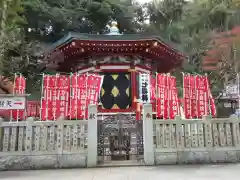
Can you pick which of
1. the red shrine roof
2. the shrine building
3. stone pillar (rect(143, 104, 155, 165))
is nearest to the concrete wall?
stone pillar (rect(143, 104, 155, 165))

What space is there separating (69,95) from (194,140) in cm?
499

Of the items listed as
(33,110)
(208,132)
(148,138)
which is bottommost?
(148,138)

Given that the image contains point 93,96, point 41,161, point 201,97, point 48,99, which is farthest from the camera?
point 93,96

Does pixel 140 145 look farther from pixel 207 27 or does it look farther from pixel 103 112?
pixel 207 27

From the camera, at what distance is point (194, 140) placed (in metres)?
6.79

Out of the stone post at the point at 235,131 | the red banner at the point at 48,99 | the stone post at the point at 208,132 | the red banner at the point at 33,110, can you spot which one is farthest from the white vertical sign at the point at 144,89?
the red banner at the point at 33,110

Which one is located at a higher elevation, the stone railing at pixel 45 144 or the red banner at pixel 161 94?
the red banner at pixel 161 94

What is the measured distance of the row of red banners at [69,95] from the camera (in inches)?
360

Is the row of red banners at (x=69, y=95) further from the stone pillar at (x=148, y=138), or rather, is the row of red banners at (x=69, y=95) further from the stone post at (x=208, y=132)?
the stone post at (x=208, y=132)

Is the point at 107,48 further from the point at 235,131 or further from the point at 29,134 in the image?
the point at 235,131

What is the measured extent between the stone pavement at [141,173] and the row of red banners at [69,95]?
10.8 ft

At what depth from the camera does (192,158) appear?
21.9 feet

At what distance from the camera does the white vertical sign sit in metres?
10.3

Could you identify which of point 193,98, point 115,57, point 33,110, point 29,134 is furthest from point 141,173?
point 33,110
